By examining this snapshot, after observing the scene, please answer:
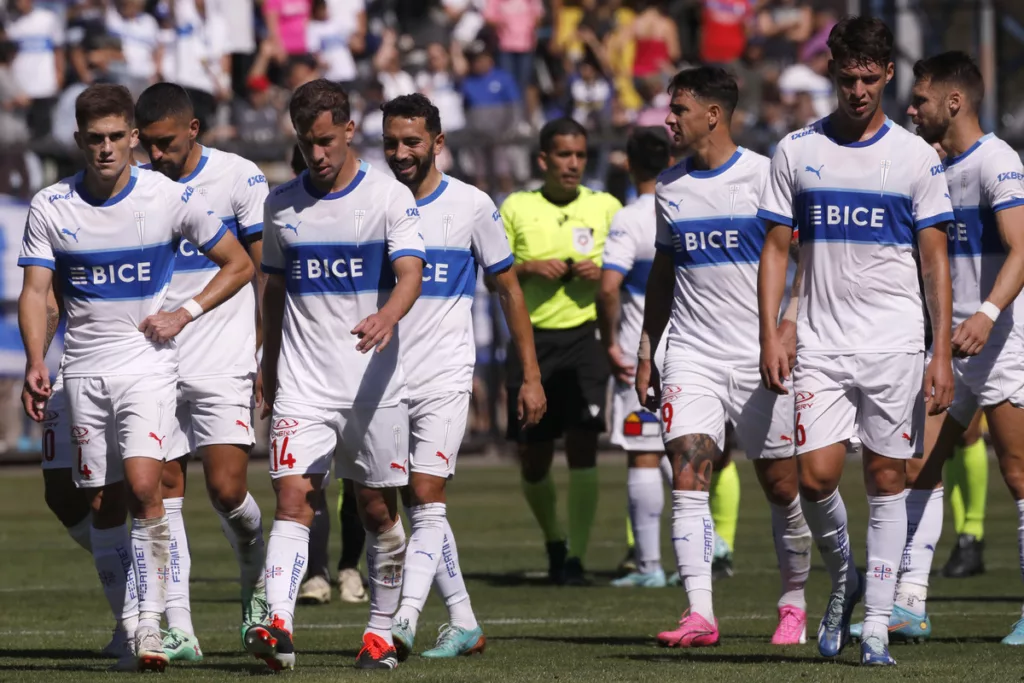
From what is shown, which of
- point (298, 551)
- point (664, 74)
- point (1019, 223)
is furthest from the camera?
point (664, 74)

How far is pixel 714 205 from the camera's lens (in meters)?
8.56

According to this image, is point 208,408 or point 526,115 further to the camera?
point 526,115

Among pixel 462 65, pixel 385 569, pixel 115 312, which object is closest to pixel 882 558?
pixel 385 569

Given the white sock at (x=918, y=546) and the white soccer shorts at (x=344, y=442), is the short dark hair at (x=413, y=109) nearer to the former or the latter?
the white soccer shorts at (x=344, y=442)

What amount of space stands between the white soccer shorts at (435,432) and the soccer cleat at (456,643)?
713mm

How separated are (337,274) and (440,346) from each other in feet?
2.67

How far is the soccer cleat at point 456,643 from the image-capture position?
809 cm

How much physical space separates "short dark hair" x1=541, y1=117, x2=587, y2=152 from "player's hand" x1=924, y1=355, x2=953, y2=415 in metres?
4.93

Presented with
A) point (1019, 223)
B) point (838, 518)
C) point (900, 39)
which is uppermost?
point (900, 39)

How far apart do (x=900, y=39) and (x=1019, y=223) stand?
13890 millimetres

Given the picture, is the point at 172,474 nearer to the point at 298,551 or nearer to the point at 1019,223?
the point at 298,551

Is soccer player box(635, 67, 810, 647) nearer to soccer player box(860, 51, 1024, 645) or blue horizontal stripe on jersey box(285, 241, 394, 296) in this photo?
soccer player box(860, 51, 1024, 645)

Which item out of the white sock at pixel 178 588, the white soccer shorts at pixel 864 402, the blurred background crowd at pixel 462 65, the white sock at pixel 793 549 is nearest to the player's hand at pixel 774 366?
the white soccer shorts at pixel 864 402

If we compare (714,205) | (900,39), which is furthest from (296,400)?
(900,39)
